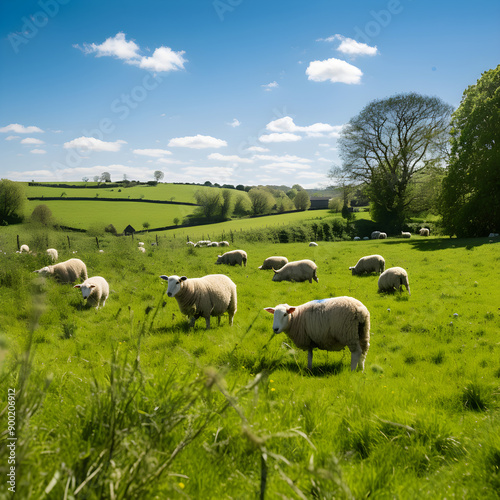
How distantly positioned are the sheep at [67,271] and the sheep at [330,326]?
408 inches

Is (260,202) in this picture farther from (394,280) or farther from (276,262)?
(394,280)

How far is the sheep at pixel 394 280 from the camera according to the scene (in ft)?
41.4

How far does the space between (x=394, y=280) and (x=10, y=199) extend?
2216 inches

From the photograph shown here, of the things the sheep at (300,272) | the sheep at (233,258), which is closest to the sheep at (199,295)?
the sheep at (300,272)

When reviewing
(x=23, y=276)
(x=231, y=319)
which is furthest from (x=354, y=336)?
(x=23, y=276)

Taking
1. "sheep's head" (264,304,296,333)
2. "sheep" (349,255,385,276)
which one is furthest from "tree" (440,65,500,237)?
"sheep's head" (264,304,296,333)

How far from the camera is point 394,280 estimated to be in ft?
41.9

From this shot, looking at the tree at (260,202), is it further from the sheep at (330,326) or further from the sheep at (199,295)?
the sheep at (330,326)

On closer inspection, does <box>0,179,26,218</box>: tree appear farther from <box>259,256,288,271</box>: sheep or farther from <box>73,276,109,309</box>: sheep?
<box>73,276,109,309</box>: sheep

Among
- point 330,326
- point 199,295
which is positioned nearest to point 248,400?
point 330,326

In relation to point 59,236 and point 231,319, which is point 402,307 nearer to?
point 231,319

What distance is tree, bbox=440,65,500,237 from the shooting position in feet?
92.2

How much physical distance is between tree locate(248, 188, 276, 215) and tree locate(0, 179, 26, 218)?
47.0m

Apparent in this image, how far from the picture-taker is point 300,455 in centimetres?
259
